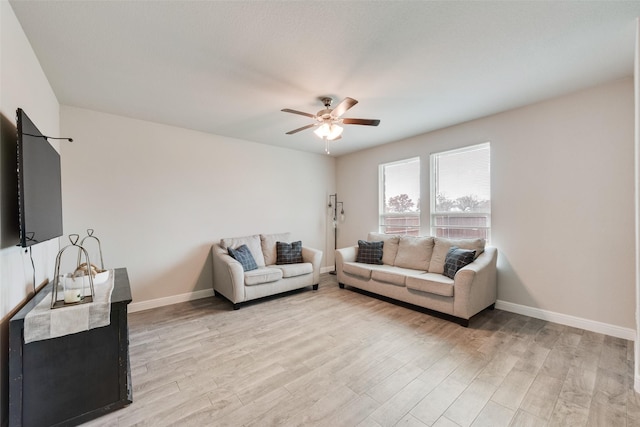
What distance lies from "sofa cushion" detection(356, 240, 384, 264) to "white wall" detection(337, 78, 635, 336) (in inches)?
65.9

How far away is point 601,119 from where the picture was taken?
9.24 feet

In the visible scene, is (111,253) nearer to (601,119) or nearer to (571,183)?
(571,183)

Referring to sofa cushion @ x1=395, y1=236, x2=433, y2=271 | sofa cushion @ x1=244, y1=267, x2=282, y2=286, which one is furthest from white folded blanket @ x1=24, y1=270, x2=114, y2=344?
sofa cushion @ x1=395, y1=236, x2=433, y2=271

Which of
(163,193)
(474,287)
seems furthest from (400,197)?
(163,193)

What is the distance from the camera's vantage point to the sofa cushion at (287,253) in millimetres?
4434

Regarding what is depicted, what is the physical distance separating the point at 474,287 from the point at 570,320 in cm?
117

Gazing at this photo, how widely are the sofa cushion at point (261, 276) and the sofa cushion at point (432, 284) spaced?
1867mm

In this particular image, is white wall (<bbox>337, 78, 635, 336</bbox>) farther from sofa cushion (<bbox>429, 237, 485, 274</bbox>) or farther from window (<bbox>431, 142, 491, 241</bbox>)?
sofa cushion (<bbox>429, 237, 485, 274</bbox>)

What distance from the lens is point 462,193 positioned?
3.97 metres

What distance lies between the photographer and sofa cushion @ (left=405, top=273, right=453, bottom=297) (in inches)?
122

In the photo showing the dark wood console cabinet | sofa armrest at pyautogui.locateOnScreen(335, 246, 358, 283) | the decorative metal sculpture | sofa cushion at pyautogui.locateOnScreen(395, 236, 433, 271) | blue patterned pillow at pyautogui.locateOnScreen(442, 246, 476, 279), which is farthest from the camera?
sofa armrest at pyautogui.locateOnScreen(335, 246, 358, 283)

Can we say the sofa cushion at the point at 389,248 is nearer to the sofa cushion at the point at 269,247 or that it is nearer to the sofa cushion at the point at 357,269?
the sofa cushion at the point at 357,269

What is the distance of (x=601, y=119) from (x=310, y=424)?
406 cm

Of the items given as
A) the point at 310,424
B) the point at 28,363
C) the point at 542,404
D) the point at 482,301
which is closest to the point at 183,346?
the point at 28,363
